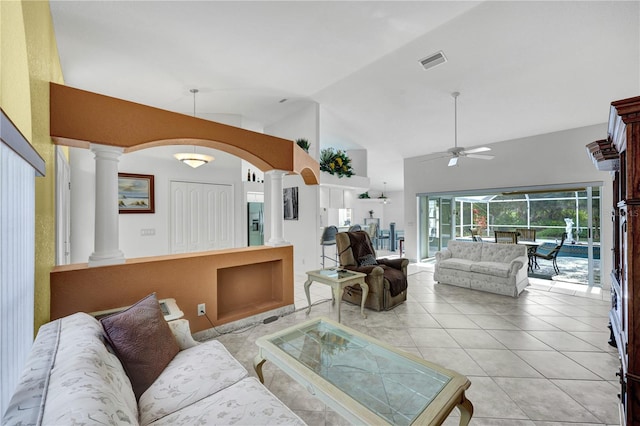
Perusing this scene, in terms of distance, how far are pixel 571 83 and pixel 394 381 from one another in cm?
477

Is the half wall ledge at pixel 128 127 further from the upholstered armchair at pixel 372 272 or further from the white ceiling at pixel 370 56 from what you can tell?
the upholstered armchair at pixel 372 272

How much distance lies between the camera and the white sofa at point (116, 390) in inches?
32.0

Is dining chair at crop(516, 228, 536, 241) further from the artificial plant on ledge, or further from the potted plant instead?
the potted plant

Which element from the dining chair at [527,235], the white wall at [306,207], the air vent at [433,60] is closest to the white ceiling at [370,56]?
the air vent at [433,60]

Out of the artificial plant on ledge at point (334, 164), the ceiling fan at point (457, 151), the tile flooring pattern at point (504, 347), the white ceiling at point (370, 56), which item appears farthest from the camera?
the artificial plant on ledge at point (334, 164)

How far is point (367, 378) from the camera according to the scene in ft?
5.13

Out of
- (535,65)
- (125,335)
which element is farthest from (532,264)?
(125,335)

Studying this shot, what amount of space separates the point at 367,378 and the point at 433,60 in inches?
153

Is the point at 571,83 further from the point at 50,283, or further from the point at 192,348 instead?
the point at 50,283

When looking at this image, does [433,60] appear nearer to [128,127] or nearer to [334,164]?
[334,164]

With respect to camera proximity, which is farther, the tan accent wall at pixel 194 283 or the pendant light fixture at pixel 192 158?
the pendant light fixture at pixel 192 158

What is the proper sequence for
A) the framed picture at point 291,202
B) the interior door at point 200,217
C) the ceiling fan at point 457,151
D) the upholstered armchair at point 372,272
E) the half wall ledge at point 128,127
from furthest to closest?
the framed picture at point 291,202 < the interior door at point 200,217 < the ceiling fan at point 457,151 < the upholstered armchair at point 372,272 < the half wall ledge at point 128,127

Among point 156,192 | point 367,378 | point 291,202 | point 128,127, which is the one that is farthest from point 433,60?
point 156,192

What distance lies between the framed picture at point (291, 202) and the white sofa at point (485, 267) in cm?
304
